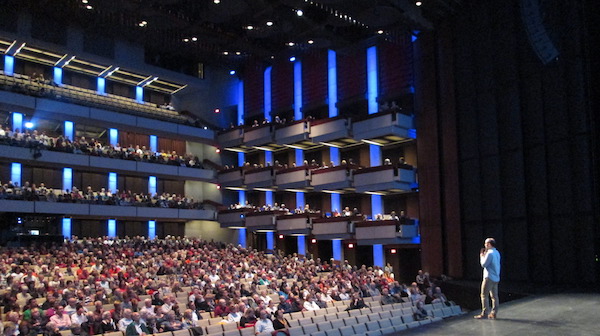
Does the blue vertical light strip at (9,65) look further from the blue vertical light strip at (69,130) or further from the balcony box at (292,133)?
the balcony box at (292,133)

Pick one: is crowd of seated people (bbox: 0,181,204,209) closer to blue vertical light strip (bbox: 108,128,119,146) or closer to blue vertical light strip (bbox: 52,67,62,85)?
blue vertical light strip (bbox: 108,128,119,146)

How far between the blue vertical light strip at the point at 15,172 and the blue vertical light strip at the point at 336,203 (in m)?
11.4

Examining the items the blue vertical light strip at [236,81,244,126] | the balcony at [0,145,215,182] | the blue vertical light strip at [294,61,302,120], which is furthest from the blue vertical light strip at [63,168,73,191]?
the blue vertical light strip at [294,61,302,120]

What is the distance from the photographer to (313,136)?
22.5 meters

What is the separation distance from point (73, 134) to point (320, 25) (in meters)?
10.5

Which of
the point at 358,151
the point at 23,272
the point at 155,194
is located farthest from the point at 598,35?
the point at 155,194

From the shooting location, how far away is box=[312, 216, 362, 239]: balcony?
2056 centimetres

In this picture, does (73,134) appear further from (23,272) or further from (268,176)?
(23,272)

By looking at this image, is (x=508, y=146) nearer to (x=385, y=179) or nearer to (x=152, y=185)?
(x=385, y=179)

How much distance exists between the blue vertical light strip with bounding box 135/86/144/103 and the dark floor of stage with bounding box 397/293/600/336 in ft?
66.4

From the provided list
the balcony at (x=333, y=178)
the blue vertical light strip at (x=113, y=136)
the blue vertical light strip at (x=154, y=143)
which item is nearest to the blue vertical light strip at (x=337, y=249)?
the balcony at (x=333, y=178)

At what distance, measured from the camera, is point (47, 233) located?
64.3 feet

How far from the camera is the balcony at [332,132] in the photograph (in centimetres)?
2136

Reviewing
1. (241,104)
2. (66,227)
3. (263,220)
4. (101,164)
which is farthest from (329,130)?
(66,227)
